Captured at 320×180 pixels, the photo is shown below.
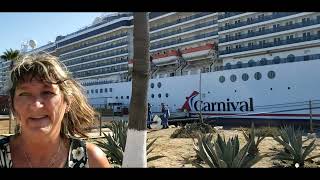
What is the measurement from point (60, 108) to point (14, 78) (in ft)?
0.73

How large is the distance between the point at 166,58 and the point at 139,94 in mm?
26362

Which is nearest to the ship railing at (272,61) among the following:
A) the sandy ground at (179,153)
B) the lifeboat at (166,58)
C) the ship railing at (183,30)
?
the lifeboat at (166,58)

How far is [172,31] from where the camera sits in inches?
1366

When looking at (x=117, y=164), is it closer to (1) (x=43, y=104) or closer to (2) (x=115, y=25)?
(1) (x=43, y=104)

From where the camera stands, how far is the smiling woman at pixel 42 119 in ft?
5.00

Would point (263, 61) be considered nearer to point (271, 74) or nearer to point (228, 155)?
point (271, 74)

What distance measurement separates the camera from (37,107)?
149 cm

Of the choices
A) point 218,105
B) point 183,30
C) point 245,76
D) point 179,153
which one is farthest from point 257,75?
point 179,153

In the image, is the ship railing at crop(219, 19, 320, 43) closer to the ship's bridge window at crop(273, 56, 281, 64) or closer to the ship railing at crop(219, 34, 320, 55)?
the ship railing at crop(219, 34, 320, 55)

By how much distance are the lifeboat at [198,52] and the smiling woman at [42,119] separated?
27232 millimetres

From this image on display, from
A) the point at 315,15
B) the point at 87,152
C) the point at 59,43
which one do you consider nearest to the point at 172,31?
the point at 315,15

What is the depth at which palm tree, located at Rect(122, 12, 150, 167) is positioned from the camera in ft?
16.6

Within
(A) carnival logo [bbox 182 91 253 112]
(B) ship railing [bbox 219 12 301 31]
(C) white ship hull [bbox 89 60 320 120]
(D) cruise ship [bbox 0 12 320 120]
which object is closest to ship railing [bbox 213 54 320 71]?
(D) cruise ship [bbox 0 12 320 120]
